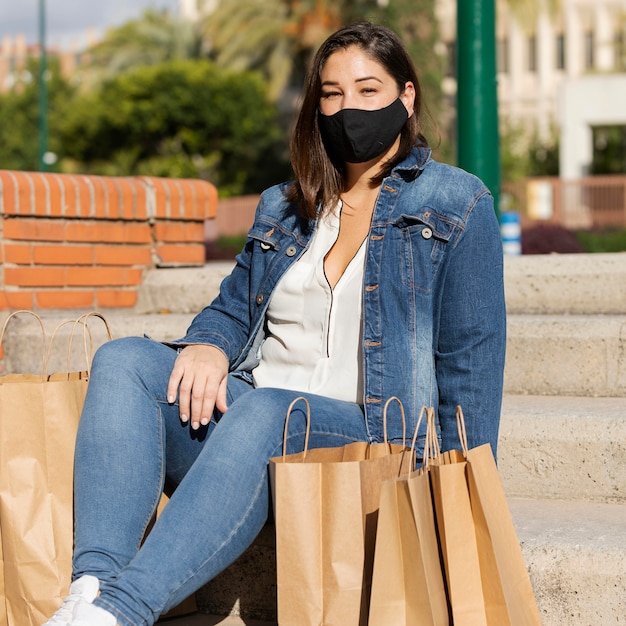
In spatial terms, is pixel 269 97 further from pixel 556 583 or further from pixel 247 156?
pixel 556 583

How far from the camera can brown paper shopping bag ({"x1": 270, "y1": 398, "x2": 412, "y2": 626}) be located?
87.4 inches

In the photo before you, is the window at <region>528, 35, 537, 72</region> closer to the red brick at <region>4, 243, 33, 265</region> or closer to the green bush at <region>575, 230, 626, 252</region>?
the green bush at <region>575, 230, 626, 252</region>

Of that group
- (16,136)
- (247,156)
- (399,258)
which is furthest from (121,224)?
(16,136)

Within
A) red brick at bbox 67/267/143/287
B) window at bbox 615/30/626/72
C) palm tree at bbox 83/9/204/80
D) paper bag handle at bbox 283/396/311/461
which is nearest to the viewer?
paper bag handle at bbox 283/396/311/461

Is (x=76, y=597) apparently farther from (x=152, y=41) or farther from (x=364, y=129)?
(x=152, y=41)

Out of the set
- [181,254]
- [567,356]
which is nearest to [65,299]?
[181,254]

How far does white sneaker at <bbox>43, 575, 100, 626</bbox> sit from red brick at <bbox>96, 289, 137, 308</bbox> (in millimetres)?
2495

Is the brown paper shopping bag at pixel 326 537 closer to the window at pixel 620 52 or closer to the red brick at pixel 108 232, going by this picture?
the red brick at pixel 108 232

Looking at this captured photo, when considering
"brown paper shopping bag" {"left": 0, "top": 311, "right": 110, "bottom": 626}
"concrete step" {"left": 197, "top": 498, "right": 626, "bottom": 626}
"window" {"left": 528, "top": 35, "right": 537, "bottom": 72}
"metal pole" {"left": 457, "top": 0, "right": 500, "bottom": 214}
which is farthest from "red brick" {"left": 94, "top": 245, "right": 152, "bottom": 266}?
"window" {"left": 528, "top": 35, "right": 537, "bottom": 72}

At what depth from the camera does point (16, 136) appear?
4084 centimetres

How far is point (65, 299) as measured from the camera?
4.46 meters

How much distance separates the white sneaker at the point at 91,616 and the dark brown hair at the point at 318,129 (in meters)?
1.19

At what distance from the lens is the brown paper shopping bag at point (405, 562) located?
6.93ft

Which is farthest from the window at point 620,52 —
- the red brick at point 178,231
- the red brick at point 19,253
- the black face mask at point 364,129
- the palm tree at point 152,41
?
the black face mask at point 364,129
